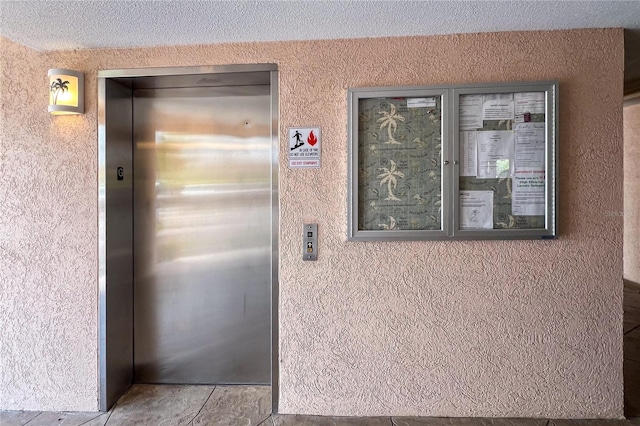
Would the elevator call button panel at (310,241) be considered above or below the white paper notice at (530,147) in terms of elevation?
below

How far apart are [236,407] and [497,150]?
264 centimetres

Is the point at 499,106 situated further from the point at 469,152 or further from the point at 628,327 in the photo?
the point at 628,327

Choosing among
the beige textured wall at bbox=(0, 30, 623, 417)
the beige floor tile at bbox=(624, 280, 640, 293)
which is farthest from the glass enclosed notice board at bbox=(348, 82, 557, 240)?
the beige floor tile at bbox=(624, 280, 640, 293)

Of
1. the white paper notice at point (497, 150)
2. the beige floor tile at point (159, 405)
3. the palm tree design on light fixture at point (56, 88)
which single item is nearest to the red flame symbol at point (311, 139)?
the white paper notice at point (497, 150)

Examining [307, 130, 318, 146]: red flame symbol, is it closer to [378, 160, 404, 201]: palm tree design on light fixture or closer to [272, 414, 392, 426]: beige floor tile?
[378, 160, 404, 201]: palm tree design on light fixture

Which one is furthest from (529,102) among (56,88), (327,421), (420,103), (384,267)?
(56,88)

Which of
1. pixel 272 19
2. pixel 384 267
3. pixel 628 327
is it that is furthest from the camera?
pixel 628 327

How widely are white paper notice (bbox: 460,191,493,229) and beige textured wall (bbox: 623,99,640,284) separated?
16.7 feet

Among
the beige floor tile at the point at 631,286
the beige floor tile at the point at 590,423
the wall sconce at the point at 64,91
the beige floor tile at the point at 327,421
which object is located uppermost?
the wall sconce at the point at 64,91

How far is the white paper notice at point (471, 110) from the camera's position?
2.24 meters

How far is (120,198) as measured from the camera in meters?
2.61

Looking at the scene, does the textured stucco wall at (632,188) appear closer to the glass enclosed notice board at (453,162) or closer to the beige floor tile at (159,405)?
the glass enclosed notice board at (453,162)

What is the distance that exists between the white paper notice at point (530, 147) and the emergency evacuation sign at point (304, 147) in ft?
4.42

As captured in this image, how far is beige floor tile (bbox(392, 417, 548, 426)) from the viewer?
226 centimetres
